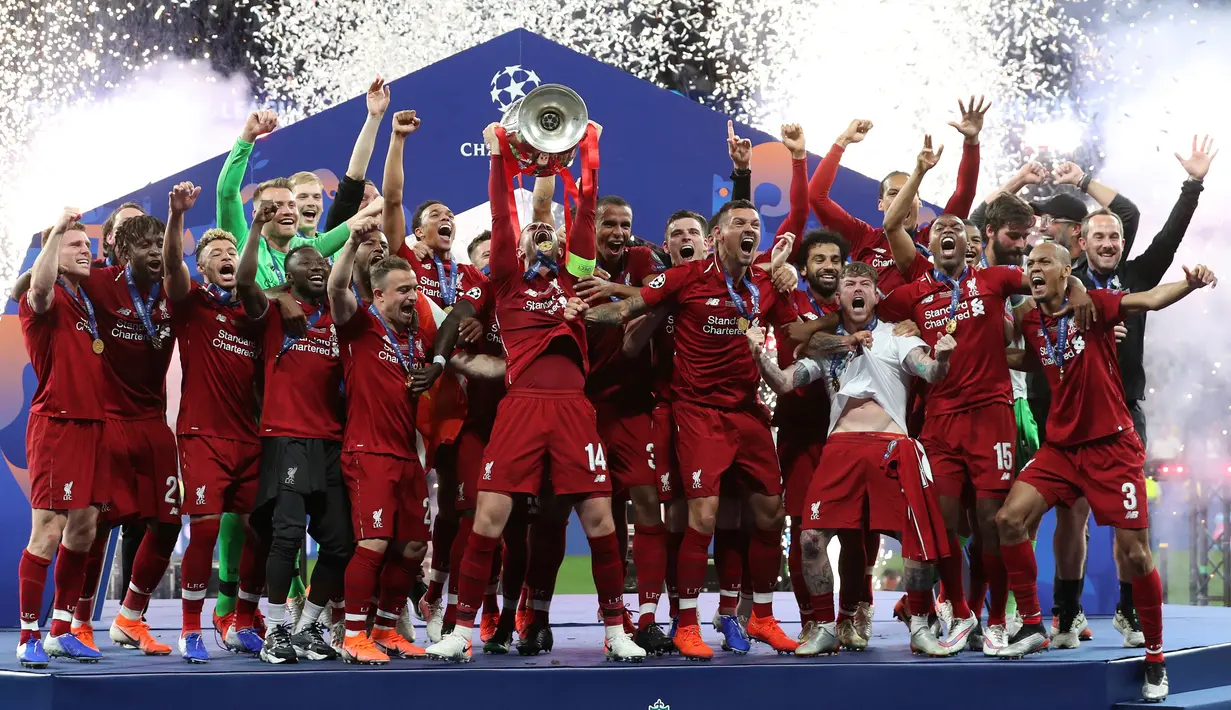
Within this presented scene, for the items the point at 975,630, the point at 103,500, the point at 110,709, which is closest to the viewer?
the point at 110,709

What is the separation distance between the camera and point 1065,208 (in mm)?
6992

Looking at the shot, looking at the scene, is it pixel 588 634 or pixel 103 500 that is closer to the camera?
pixel 103 500

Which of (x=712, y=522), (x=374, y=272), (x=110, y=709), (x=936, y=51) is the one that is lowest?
(x=110, y=709)

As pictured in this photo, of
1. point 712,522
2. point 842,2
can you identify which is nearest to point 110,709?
point 712,522

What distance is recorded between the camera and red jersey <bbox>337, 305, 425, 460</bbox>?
5.59 metres

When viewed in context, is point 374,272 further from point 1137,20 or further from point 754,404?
point 1137,20

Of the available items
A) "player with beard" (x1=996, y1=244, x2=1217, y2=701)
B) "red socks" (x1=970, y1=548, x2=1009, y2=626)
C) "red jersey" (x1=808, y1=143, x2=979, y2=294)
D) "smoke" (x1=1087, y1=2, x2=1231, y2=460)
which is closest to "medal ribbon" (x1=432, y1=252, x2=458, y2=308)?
"red jersey" (x1=808, y1=143, x2=979, y2=294)

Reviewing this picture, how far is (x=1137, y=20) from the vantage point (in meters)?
20.2

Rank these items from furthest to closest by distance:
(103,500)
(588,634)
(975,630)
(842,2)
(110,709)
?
(842,2) → (588,634) → (975,630) → (103,500) → (110,709)

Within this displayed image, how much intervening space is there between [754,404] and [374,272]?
191 centimetres

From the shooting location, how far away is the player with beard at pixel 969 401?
19.3ft

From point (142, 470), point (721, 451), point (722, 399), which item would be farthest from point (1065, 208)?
point (142, 470)

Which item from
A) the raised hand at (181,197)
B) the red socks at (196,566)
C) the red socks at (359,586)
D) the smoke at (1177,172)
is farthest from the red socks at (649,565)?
the smoke at (1177,172)

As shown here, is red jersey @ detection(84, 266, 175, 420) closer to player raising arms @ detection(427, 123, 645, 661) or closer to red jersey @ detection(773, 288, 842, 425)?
player raising arms @ detection(427, 123, 645, 661)
